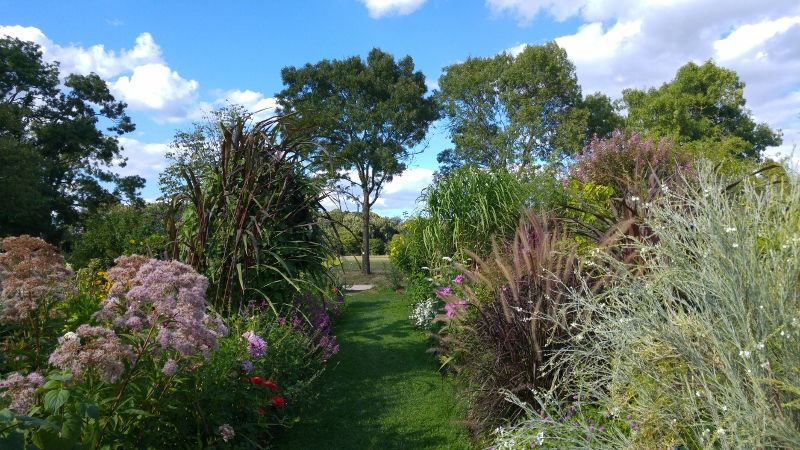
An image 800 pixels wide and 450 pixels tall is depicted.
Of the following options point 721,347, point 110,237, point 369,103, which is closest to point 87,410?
point 721,347

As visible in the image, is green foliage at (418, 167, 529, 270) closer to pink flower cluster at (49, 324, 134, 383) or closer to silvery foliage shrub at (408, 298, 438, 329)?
silvery foliage shrub at (408, 298, 438, 329)

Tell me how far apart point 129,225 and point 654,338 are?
13133 mm

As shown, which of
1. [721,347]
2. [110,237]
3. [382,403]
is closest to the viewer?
[721,347]

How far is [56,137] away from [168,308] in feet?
97.3

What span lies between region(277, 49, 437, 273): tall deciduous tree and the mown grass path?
56.4ft

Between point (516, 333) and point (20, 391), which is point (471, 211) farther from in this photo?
point (20, 391)

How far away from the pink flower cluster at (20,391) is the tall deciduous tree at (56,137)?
24097 mm

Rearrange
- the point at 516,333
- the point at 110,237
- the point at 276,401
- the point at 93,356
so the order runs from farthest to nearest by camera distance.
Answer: the point at 110,237
the point at 276,401
the point at 516,333
the point at 93,356

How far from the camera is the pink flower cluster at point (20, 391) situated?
2184 mm

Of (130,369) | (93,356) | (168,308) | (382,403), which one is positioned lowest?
(382,403)

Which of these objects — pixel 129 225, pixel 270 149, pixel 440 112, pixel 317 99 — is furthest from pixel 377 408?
pixel 440 112

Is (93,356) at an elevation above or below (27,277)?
below

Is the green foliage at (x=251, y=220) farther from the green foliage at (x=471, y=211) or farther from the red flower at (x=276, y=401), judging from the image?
the green foliage at (x=471, y=211)

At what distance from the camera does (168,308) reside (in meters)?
2.67
